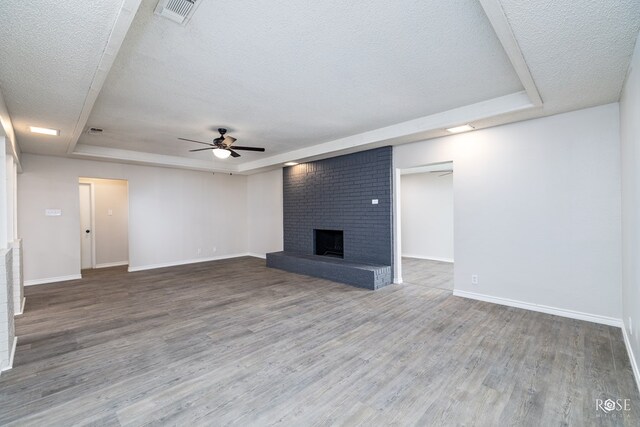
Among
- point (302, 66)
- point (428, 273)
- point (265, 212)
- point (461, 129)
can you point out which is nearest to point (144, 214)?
point (265, 212)

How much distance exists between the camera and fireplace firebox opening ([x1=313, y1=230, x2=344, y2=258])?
6.56m

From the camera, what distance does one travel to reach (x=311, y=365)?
251 cm

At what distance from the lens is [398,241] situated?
5281 millimetres

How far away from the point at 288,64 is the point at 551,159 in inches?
133

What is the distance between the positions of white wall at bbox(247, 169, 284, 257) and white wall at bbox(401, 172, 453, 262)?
3.58 m

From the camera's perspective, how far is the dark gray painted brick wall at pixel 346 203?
17.5 feet

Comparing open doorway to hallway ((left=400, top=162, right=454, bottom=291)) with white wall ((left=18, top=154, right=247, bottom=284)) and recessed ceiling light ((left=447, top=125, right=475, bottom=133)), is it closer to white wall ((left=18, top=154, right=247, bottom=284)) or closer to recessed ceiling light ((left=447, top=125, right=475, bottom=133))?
recessed ceiling light ((left=447, top=125, right=475, bottom=133))

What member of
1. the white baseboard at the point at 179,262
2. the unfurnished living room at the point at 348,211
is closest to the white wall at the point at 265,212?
the white baseboard at the point at 179,262

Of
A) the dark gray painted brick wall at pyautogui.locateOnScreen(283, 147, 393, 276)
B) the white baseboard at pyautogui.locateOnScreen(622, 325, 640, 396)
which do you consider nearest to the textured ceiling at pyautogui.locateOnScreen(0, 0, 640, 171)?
the dark gray painted brick wall at pyautogui.locateOnScreen(283, 147, 393, 276)

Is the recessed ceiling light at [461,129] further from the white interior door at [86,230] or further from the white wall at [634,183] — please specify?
the white interior door at [86,230]

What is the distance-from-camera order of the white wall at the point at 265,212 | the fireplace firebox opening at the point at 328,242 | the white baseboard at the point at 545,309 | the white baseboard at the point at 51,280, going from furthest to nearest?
the white wall at the point at 265,212 < the fireplace firebox opening at the point at 328,242 < the white baseboard at the point at 51,280 < the white baseboard at the point at 545,309

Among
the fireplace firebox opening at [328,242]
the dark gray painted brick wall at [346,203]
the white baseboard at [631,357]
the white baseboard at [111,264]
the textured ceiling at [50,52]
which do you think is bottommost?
the white baseboard at [111,264]

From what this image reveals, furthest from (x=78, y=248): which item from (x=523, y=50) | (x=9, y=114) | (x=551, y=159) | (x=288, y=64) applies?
(x=551, y=159)

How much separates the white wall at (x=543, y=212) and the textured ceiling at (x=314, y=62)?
0.32 metres
